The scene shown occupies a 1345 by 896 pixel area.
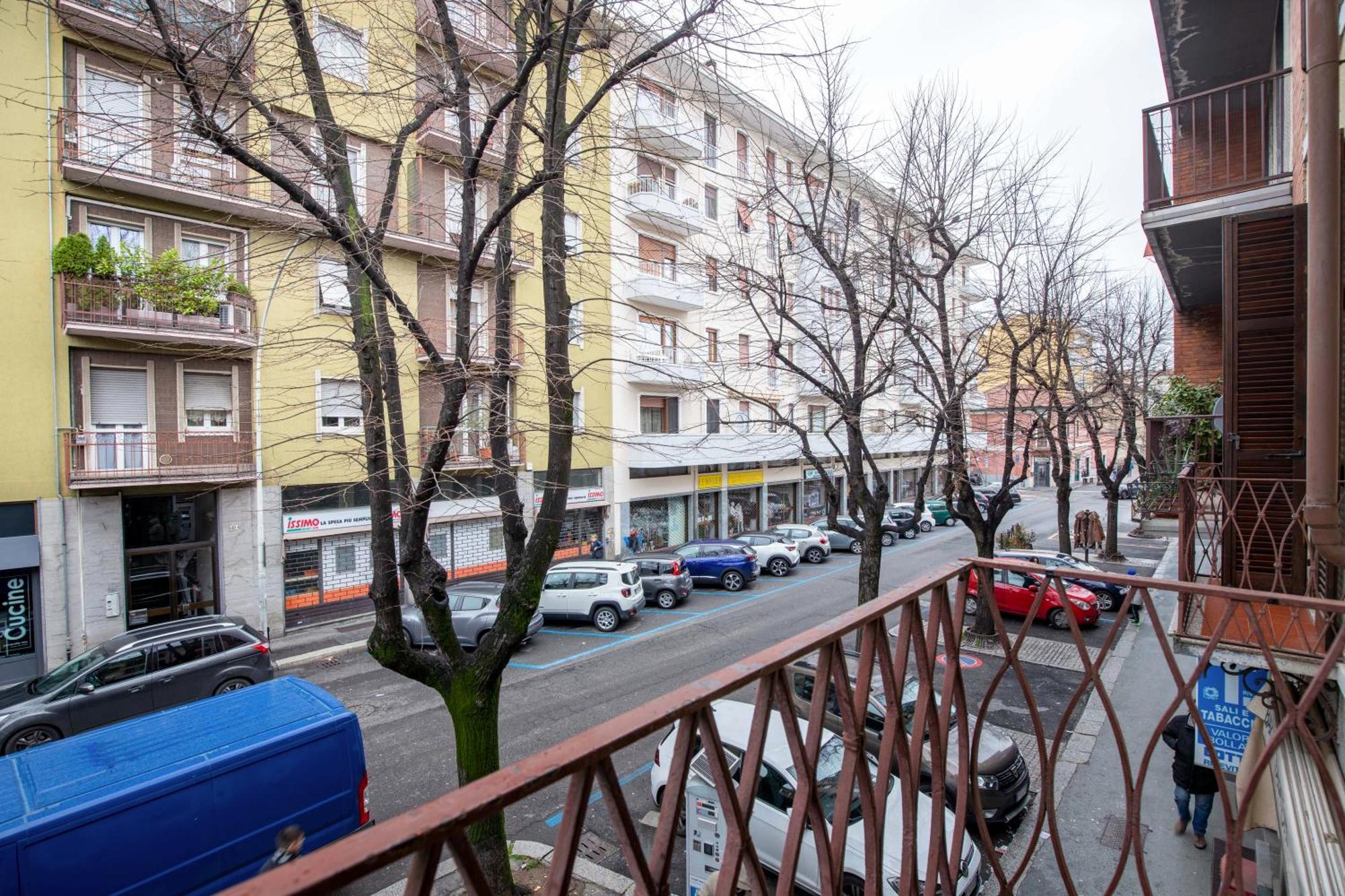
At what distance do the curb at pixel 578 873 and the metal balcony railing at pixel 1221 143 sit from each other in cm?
1034

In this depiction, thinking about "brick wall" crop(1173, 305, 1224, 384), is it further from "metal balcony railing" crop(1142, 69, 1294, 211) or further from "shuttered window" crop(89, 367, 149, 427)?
"shuttered window" crop(89, 367, 149, 427)

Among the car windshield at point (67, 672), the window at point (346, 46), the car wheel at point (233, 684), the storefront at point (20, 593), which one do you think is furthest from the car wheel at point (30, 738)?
the window at point (346, 46)

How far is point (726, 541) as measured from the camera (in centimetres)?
2103

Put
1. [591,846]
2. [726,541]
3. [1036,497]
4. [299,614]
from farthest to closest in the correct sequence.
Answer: [1036,497] → [726,541] → [299,614] → [591,846]

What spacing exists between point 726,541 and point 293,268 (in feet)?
54.7

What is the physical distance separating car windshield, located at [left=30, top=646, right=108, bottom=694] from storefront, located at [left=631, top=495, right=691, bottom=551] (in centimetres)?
1539

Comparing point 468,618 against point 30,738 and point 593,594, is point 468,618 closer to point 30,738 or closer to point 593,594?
point 593,594

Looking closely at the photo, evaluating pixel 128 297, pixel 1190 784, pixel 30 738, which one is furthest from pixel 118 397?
pixel 1190 784

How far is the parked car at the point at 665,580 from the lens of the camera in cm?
1783

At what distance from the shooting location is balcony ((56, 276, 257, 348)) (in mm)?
12414

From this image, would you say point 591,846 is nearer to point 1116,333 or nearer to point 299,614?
point 299,614

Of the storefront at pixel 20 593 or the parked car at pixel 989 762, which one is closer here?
the parked car at pixel 989 762

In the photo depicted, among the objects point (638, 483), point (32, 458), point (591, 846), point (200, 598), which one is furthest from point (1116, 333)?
point (32, 458)

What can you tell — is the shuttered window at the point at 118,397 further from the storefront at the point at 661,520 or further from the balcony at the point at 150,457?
the storefront at the point at 661,520
